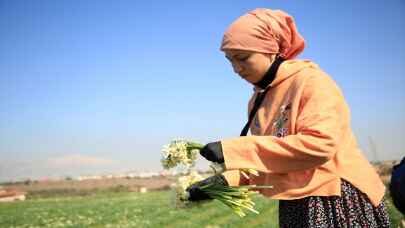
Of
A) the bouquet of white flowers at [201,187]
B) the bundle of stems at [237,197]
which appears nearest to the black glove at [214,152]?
the bouquet of white flowers at [201,187]

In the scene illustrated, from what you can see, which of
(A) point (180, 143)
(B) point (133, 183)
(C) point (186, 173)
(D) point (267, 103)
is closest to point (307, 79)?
(D) point (267, 103)

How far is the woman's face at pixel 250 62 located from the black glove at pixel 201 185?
0.64 meters

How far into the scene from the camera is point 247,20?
259cm

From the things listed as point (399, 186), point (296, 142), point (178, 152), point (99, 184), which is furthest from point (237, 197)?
point (99, 184)

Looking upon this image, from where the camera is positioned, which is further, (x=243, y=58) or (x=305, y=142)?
(x=243, y=58)

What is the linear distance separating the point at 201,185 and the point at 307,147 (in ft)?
2.81

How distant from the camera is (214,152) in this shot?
2314 mm

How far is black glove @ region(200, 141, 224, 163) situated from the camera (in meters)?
2.31

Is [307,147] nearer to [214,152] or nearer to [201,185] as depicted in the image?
[214,152]

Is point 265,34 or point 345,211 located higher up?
point 265,34

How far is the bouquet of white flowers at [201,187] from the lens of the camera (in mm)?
2590

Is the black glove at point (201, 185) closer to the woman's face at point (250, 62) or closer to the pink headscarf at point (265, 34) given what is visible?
the woman's face at point (250, 62)

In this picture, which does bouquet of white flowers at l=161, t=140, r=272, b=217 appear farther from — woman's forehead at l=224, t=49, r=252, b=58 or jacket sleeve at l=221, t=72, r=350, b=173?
woman's forehead at l=224, t=49, r=252, b=58

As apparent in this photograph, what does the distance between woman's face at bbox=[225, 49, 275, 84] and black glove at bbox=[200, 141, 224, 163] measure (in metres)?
0.47
